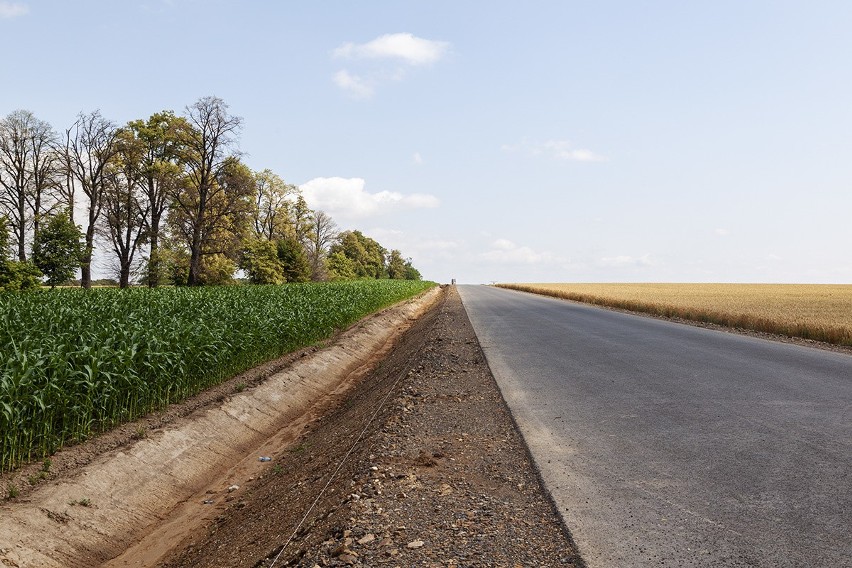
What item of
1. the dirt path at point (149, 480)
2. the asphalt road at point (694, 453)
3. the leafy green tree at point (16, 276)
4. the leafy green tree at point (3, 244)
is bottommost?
the dirt path at point (149, 480)

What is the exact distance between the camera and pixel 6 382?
5523 millimetres

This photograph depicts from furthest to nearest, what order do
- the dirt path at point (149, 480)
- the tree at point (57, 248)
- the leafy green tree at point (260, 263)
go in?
the leafy green tree at point (260, 263) → the tree at point (57, 248) → the dirt path at point (149, 480)

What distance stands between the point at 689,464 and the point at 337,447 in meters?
4.06

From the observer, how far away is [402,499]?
4246 mm

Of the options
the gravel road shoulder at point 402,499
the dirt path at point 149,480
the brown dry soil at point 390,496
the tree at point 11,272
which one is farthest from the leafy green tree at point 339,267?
the gravel road shoulder at point 402,499

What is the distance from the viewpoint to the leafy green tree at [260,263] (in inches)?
1775

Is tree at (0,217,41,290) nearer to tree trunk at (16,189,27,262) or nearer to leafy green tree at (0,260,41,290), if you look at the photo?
leafy green tree at (0,260,41,290)

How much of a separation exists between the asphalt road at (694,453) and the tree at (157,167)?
37.1 meters

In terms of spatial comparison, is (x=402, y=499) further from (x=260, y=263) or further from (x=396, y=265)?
(x=396, y=265)

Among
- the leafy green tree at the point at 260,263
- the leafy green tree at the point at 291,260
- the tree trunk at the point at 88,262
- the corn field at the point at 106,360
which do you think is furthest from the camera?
the leafy green tree at the point at 291,260

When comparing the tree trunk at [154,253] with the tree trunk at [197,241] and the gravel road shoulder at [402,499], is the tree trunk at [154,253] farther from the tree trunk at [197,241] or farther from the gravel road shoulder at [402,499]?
the gravel road shoulder at [402,499]

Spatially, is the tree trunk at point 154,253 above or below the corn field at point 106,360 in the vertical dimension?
above

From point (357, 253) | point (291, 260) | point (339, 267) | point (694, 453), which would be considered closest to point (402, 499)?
→ point (694, 453)

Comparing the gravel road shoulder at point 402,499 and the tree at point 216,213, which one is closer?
the gravel road shoulder at point 402,499
